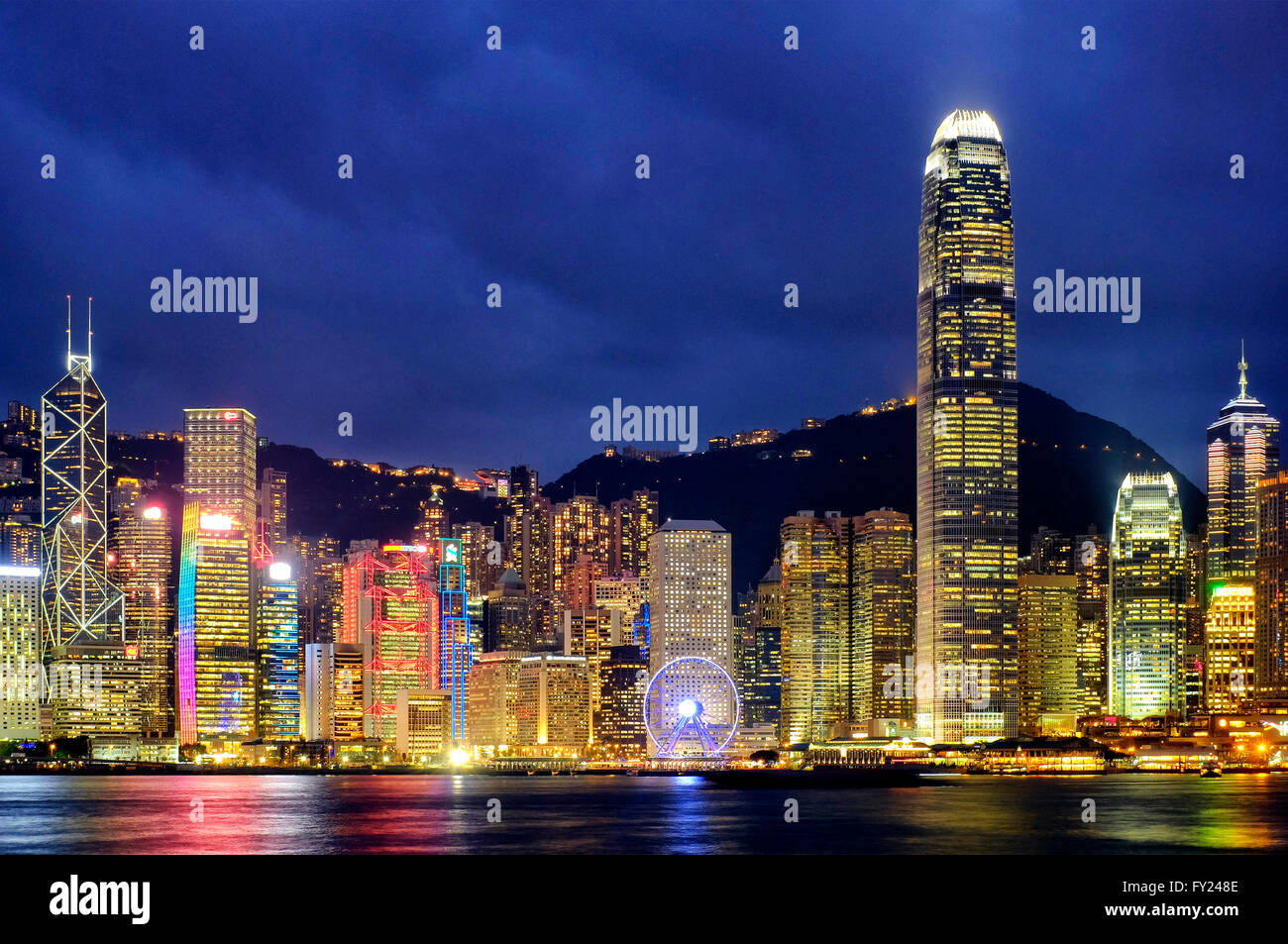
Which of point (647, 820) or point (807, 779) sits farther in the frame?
point (807, 779)

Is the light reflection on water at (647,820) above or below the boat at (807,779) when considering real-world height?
above

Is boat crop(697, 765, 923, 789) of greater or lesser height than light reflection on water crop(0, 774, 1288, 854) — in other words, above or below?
below

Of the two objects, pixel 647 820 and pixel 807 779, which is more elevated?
pixel 647 820

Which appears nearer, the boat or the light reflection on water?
the light reflection on water

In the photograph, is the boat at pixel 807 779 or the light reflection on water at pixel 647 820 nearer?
the light reflection on water at pixel 647 820
